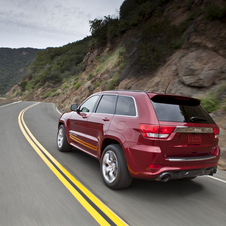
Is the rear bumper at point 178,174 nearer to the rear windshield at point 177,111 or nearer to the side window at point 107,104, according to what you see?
the rear windshield at point 177,111

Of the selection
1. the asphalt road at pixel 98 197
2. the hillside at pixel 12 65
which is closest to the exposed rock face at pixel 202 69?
the asphalt road at pixel 98 197

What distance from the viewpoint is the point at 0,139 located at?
7.83m

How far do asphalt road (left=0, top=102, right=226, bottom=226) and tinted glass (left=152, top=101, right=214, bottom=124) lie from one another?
4.24 ft

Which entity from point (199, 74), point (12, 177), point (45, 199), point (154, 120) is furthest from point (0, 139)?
point (199, 74)

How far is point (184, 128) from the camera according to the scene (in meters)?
3.55

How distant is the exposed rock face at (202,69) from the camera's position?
1027 cm

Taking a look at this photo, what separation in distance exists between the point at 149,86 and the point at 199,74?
363 cm

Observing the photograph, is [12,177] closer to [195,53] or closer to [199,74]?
[199,74]

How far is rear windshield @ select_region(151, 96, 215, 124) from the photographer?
11.8ft

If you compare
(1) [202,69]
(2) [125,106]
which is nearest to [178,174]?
(2) [125,106]

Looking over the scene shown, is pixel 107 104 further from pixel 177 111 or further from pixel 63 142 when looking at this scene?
pixel 63 142

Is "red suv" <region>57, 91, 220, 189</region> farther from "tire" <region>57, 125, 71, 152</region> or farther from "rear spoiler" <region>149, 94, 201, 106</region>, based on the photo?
"tire" <region>57, 125, 71, 152</region>

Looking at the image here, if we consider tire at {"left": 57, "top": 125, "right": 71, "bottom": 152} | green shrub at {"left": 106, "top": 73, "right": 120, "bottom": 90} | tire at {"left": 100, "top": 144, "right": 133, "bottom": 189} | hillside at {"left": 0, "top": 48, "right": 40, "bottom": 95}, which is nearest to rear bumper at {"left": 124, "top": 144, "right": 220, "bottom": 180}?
tire at {"left": 100, "top": 144, "right": 133, "bottom": 189}

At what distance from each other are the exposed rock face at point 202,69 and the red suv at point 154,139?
696cm
